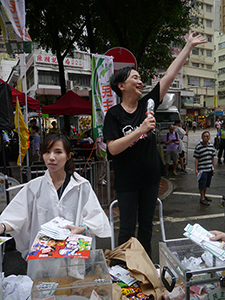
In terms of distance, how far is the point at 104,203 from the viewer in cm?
578

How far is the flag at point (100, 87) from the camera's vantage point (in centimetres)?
491

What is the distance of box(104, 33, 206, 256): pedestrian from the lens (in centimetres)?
220

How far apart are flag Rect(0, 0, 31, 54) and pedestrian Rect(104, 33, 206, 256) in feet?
10.0

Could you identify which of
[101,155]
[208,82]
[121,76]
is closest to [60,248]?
[121,76]

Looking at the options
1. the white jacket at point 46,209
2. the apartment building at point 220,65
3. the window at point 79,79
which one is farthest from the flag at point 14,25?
the apartment building at point 220,65

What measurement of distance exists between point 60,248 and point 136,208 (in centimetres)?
93

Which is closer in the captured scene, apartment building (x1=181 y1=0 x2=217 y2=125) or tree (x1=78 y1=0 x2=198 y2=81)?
tree (x1=78 y1=0 x2=198 y2=81)

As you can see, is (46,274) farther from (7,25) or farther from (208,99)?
(208,99)

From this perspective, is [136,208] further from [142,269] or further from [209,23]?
[209,23]

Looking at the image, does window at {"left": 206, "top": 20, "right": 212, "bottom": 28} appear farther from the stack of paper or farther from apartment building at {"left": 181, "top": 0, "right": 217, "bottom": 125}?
the stack of paper

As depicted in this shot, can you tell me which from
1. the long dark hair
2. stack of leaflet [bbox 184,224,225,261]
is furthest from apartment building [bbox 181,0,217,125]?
stack of leaflet [bbox 184,224,225,261]

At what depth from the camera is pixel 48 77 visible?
2866cm

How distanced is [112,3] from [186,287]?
887 centimetres

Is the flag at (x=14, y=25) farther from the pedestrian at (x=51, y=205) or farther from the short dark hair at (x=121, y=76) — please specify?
the pedestrian at (x=51, y=205)
